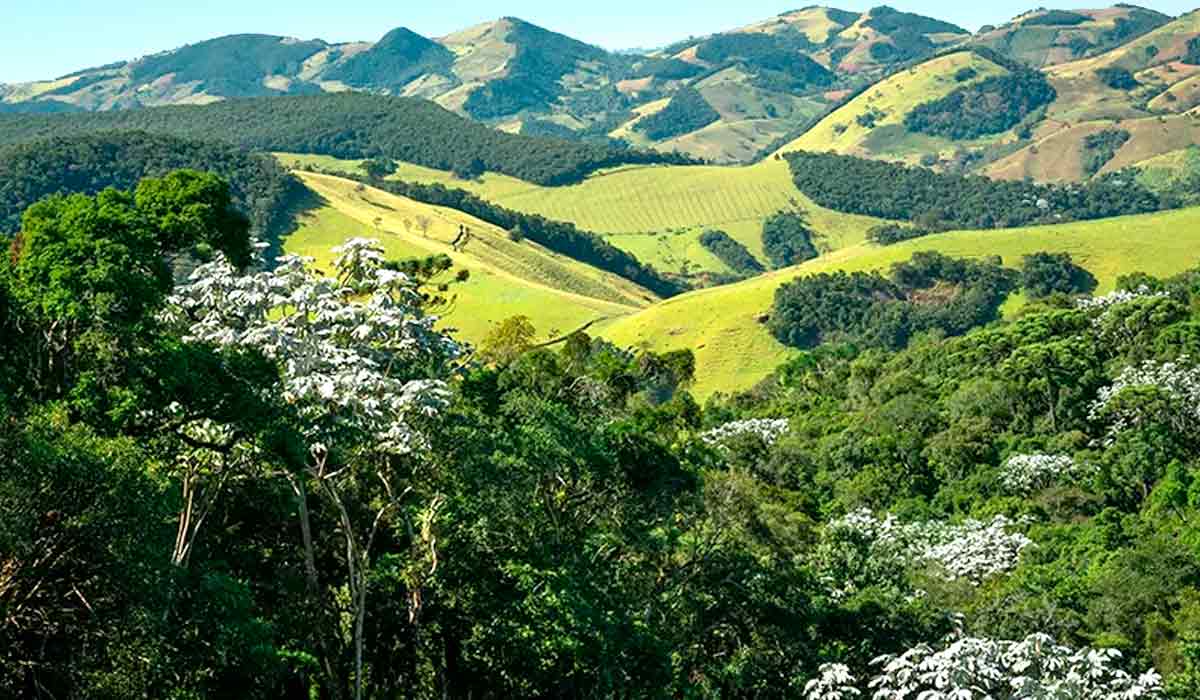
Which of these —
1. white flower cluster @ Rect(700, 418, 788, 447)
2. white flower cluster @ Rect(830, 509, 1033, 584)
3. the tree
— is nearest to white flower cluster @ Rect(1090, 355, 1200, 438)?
white flower cluster @ Rect(830, 509, 1033, 584)

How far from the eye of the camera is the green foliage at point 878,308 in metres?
184

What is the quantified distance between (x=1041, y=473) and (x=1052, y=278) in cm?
12295

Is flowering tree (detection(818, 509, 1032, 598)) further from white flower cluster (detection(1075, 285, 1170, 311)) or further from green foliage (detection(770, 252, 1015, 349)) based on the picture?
green foliage (detection(770, 252, 1015, 349))

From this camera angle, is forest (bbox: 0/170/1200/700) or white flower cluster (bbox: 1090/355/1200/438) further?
white flower cluster (bbox: 1090/355/1200/438)

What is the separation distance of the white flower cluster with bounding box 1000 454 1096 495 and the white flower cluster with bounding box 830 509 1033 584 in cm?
1470

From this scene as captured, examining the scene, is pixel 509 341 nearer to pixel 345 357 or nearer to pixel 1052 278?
pixel 345 357

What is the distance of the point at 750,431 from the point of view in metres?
98.1

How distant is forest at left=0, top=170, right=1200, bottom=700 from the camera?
20.6 m

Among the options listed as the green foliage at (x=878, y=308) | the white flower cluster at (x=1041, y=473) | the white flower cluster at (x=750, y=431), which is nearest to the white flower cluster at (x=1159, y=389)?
the white flower cluster at (x=1041, y=473)

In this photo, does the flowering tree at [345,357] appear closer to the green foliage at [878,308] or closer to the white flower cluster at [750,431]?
the white flower cluster at [750,431]

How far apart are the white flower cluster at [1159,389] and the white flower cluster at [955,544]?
985 inches

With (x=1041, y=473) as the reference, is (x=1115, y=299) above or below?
above

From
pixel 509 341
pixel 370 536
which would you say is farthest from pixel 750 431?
pixel 370 536

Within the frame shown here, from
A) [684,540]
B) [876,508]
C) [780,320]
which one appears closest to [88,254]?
[684,540]
